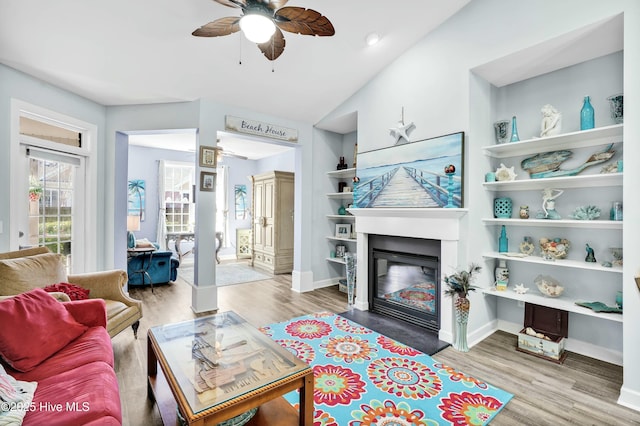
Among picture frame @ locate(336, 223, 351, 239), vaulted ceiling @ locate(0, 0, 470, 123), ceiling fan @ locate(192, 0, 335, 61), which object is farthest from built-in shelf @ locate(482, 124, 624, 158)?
picture frame @ locate(336, 223, 351, 239)

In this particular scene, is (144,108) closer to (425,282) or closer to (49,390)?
(49,390)

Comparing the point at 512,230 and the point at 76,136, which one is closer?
the point at 512,230

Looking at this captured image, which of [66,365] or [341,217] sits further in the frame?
[341,217]

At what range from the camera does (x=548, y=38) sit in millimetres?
2451

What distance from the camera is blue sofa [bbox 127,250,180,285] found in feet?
16.2

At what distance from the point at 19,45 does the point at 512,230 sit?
491cm

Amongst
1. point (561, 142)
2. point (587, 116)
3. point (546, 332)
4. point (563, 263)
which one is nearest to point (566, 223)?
point (563, 263)

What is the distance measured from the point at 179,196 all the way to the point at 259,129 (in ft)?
14.1

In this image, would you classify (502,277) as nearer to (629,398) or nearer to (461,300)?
(461,300)

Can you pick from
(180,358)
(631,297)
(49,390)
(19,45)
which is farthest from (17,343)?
(631,297)

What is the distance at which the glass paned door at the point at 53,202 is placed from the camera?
126 inches

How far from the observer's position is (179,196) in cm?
754

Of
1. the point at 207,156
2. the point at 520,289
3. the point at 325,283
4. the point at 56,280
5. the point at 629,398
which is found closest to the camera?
the point at 629,398

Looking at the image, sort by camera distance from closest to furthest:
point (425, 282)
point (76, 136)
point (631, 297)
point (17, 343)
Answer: point (17, 343) < point (631, 297) < point (425, 282) < point (76, 136)
